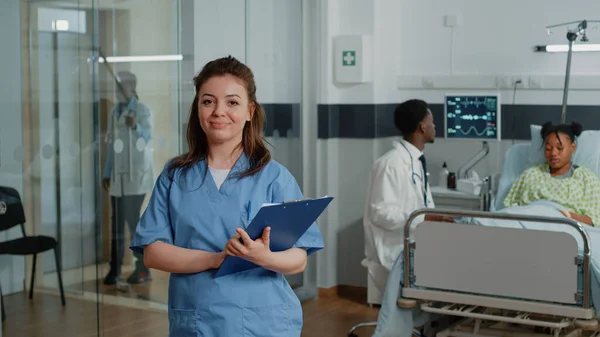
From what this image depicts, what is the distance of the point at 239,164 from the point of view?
2.07 m

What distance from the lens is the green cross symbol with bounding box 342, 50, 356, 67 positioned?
5.65m

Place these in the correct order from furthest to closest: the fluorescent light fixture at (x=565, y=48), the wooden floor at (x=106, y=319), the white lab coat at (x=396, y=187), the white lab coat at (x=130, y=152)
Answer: the fluorescent light fixture at (x=565, y=48) < the white lab coat at (x=396, y=187) < the white lab coat at (x=130, y=152) < the wooden floor at (x=106, y=319)

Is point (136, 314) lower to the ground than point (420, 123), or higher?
lower

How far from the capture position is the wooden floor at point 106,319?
11.7ft

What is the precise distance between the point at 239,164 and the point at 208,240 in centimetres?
21

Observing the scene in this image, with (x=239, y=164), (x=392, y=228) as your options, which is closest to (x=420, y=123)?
(x=392, y=228)

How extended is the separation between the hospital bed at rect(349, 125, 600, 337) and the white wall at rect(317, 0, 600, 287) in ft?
5.39

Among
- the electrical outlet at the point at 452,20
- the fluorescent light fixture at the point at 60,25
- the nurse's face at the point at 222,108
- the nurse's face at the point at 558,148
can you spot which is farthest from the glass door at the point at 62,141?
the electrical outlet at the point at 452,20

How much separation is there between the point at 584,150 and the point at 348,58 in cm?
162

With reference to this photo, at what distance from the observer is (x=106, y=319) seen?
160 inches

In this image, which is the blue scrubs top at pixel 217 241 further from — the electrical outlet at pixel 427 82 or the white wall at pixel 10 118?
the electrical outlet at pixel 427 82

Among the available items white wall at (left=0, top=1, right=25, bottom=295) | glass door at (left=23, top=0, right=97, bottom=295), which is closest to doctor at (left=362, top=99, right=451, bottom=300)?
glass door at (left=23, top=0, right=97, bottom=295)

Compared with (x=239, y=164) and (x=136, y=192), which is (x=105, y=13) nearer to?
(x=136, y=192)

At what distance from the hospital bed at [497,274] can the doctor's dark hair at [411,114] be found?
774 millimetres
